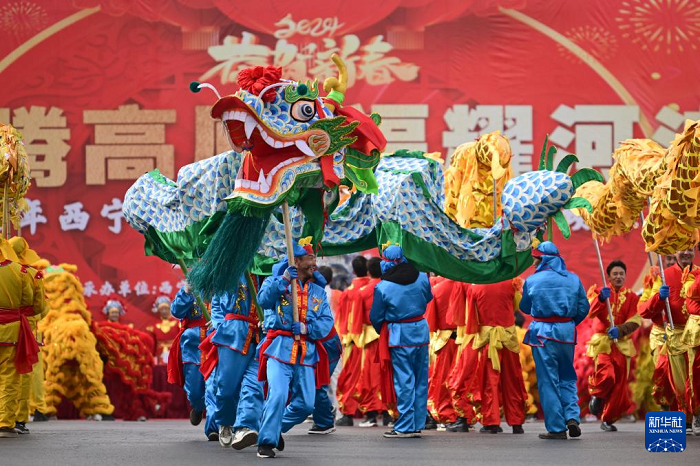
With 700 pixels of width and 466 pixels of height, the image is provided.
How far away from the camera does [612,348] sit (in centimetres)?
1152

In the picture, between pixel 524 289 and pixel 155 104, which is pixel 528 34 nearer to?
pixel 155 104

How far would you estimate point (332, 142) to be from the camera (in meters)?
7.76

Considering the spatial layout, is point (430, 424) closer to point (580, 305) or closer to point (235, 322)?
point (580, 305)

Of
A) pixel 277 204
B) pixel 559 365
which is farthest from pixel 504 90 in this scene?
pixel 277 204

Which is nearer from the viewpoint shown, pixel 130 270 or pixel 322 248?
pixel 322 248

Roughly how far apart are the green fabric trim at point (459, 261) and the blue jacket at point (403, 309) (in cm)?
149

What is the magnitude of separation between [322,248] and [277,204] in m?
1.26

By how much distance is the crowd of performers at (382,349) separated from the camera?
8.29m

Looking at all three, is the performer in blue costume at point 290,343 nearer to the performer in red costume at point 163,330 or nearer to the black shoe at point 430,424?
the black shoe at point 430,424

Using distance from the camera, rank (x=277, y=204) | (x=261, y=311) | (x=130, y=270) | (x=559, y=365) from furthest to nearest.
A: (x=130, y=270)
(x=559, y=365)
(x=261, y=311)
(x=277, y=204)

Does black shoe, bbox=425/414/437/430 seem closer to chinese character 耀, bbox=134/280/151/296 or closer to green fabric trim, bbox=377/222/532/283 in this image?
green fabric trim, bbox=377/222/532/283

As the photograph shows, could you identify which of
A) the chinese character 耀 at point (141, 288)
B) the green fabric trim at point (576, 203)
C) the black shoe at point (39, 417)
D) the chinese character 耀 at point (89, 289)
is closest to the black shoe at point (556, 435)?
the green fabric trim at point (576, 203)

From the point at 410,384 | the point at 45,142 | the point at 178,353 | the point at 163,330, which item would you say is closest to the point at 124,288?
the point at 163,330

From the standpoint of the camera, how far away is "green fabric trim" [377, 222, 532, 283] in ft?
28.1
